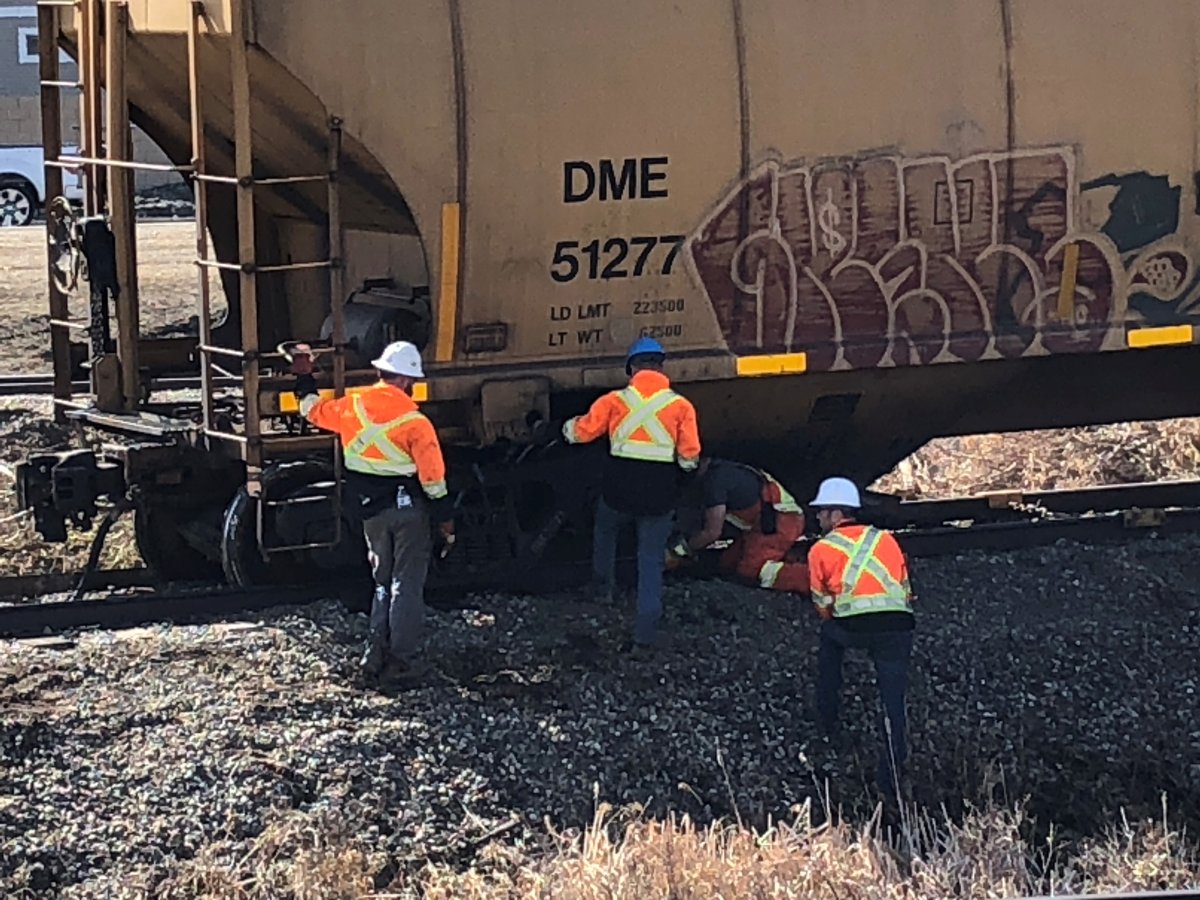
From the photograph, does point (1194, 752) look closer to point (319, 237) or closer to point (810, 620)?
point (810, 620)

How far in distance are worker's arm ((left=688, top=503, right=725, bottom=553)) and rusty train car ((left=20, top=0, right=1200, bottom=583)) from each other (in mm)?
591

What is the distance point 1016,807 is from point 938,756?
0.73 meters

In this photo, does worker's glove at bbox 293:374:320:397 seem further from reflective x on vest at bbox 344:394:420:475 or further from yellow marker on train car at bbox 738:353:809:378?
yellow marker on train car at bbox 738:353:809:378

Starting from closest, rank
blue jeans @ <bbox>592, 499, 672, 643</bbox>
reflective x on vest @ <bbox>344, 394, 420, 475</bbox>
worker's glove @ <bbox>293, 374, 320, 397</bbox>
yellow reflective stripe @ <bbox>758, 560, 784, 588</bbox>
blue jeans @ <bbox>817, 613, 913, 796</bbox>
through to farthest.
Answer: blue jeans @ <bbox>817, 613, 913, 796</bbox>, reflective x on vest @ <bbox>344, 394, 420, 475</bbox>, blue jeans @ <bbox>592, 499, 672, 643</bbox>, worker's glove @ <bbox>293, 374, 320, 397</bbox>, yellow reflective stripe @ <bbox>758, 560, 784, 588</bbox>

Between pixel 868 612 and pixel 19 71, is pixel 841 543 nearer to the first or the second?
pixel 868 612

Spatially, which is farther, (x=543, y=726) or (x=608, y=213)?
(x=608, y=213)

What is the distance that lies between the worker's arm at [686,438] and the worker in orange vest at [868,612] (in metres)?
0.92

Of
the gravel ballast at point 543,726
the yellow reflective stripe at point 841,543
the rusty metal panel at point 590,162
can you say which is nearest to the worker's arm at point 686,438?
the rusty metal panel at point 590,162

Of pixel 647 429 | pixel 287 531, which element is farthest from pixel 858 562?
pixel 287 531

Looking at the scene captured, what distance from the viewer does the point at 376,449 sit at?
805 cm

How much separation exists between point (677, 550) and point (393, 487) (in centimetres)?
211

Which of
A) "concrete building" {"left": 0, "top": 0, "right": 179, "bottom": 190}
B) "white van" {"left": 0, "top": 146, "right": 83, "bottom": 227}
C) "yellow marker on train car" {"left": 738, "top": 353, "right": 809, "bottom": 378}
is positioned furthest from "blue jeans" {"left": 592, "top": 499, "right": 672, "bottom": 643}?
"concrete building" {"left": 0, "top": 0, "right": 179, "bottom": 190}

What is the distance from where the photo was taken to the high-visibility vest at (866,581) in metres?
7.73

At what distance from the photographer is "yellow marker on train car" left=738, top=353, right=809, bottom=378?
30.0 ft
